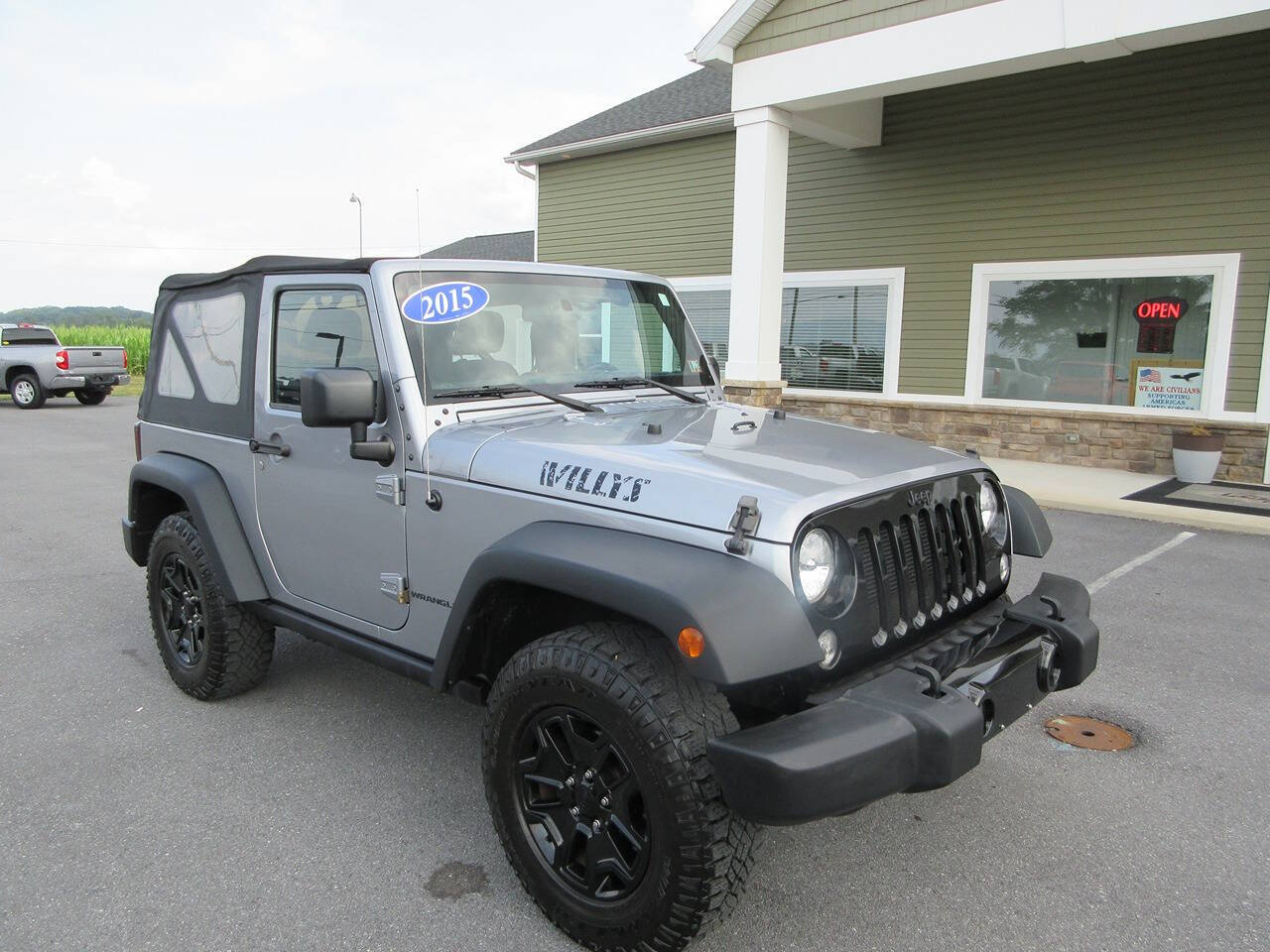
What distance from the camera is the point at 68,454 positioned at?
11750 mm

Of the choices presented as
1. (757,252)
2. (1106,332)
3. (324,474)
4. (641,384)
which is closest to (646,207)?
(757,252)

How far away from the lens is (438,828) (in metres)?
3.01

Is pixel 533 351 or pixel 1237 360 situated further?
pixel 1237 360

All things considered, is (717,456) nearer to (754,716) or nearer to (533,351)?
(754,716)

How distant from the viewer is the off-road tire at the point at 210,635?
3.74 meters

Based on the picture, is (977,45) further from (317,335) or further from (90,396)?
(90,396)

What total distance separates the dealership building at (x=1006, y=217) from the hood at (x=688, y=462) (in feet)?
23.0

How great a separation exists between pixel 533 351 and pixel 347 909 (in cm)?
188

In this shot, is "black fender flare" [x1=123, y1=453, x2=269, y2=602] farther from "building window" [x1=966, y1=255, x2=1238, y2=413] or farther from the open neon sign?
the open neon sign

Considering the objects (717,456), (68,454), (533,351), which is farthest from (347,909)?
(68,454)

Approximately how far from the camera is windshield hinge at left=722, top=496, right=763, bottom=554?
221 cm

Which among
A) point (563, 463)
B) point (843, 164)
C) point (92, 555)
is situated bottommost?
point (92, 555)

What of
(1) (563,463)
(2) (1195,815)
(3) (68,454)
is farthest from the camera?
(3) (68,454)

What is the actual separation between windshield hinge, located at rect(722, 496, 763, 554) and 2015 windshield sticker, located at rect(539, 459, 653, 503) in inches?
11.7
